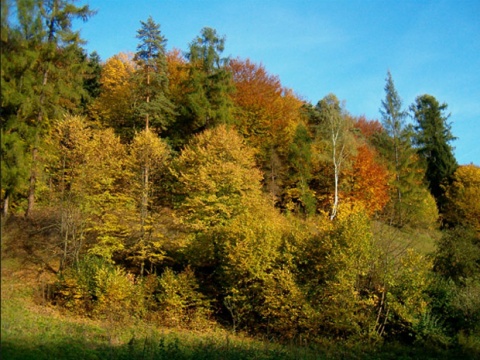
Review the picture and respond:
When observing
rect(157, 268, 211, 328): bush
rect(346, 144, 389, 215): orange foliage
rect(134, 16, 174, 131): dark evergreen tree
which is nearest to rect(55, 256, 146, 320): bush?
rect(157, 268, 211, 328): bush

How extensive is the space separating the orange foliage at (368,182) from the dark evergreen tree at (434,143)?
991 centimetres

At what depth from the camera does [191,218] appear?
78.3 feet

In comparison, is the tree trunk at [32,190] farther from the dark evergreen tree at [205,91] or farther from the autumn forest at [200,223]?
the dark evergreen tree at [205,91]

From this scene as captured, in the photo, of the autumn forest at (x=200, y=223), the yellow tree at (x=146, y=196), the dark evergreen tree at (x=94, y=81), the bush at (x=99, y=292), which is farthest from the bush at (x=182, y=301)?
the dark evergreen tree at (x=94, y=81)

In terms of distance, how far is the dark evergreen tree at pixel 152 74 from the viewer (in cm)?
3153

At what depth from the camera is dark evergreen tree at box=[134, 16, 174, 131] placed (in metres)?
31.5

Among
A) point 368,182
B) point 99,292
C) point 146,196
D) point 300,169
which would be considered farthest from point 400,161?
point 99,292

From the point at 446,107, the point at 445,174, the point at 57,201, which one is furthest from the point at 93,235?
the point at 446,107

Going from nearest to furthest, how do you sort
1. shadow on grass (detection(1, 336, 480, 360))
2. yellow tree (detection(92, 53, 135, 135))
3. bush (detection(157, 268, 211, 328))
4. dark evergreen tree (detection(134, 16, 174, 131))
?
shadow on grass (detection(1, 336, 480, 360))
bush (detection(157, 268, 211, 328))
dark evergreen tree (detection(134, 16, 174, 131))
yellow tree (detection(92, 53, 135, 135))

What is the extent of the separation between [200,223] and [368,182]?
61.2 ft

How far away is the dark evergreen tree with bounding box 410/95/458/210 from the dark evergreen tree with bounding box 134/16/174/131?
27.2 meters

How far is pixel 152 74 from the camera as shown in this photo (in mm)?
31375

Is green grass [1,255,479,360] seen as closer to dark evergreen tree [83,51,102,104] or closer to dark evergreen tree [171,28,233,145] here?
dark evergreen tree [171,28,233,145]

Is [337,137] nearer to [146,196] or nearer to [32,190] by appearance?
[146,196]
